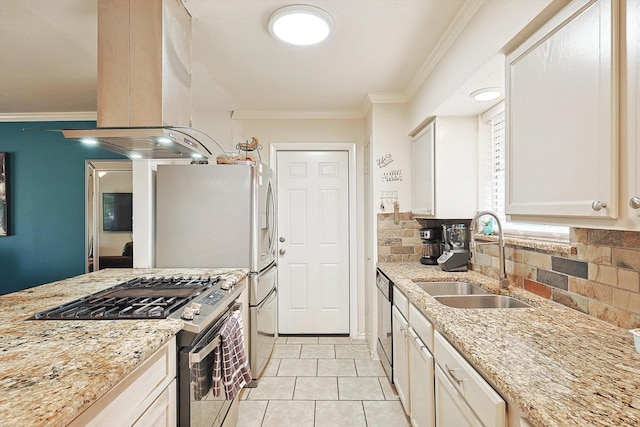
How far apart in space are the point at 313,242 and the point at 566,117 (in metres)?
2.76

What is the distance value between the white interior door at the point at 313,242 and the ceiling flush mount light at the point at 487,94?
1.68 metres

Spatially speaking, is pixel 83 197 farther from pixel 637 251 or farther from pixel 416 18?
pixel 637 251

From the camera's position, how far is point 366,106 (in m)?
3.23

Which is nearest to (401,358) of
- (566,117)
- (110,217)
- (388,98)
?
(566,117)

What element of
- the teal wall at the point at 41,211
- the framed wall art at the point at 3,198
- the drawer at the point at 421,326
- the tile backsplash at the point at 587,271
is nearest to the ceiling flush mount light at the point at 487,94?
the tile backsplash at the point at 587,271

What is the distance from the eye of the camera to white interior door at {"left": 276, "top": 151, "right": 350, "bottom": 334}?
3586 mm

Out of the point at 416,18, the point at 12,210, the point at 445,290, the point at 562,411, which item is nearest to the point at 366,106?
the point at 416,18

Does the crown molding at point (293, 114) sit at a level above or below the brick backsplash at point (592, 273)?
above

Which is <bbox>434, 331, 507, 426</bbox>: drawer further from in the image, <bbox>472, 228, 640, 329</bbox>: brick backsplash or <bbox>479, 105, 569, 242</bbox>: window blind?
<bbox>479, 105, 569, 242</bbox>: window blind

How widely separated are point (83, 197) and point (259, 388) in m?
2.67

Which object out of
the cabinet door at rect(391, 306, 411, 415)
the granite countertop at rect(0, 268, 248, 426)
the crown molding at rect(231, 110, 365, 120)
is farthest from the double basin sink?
the crown molding at rect(231, 110, 365, 120)

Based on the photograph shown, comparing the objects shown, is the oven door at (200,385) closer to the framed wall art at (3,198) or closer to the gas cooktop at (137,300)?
the gas cooktop at (137,300)

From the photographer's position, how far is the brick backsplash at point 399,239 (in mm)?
2992

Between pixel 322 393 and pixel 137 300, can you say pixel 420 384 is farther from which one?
pixel 137 300
